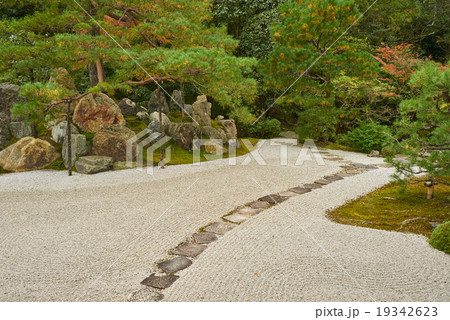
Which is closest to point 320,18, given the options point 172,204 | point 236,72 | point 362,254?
point 236,72

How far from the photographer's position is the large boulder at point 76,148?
24.4 feet

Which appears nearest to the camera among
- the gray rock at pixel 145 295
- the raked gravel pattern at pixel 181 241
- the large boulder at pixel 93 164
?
the gray rock at pixel 145 295

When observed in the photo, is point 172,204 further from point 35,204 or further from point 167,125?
point 167,125

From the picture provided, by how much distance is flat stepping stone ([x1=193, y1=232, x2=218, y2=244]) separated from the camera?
12.1 ft

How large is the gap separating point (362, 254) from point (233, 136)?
25.4 feet

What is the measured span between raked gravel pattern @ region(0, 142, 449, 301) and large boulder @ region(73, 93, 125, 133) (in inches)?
91.9

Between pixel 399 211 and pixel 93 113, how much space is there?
717 centimetres

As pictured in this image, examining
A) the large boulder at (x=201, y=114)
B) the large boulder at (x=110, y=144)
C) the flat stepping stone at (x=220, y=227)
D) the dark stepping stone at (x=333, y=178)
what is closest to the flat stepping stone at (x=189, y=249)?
the flat stepping stone at (x=220, y=227)

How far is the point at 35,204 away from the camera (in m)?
5.17

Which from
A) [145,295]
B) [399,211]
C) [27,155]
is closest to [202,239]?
[145,295]

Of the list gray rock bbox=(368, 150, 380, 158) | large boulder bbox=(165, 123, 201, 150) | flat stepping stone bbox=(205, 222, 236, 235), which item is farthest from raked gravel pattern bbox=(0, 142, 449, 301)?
gray rock bbox=(368, 150, 380, 158)

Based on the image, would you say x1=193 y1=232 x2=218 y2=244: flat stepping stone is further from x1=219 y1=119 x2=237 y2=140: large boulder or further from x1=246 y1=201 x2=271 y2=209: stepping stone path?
x1=219 y1=119 x2=237 y2=140: large boulder

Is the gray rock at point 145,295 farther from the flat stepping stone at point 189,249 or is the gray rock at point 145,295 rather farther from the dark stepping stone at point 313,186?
the dark stepping stone at point 313,186

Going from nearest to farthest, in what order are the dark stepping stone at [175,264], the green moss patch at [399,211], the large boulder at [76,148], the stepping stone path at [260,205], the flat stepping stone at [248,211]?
the dark stepping stone at [175,264] < the green moss patch at [399,211] < the flat stepping stone at [248,211] < the stepping stone path at [260,205] < the large boulder at [76,148]
